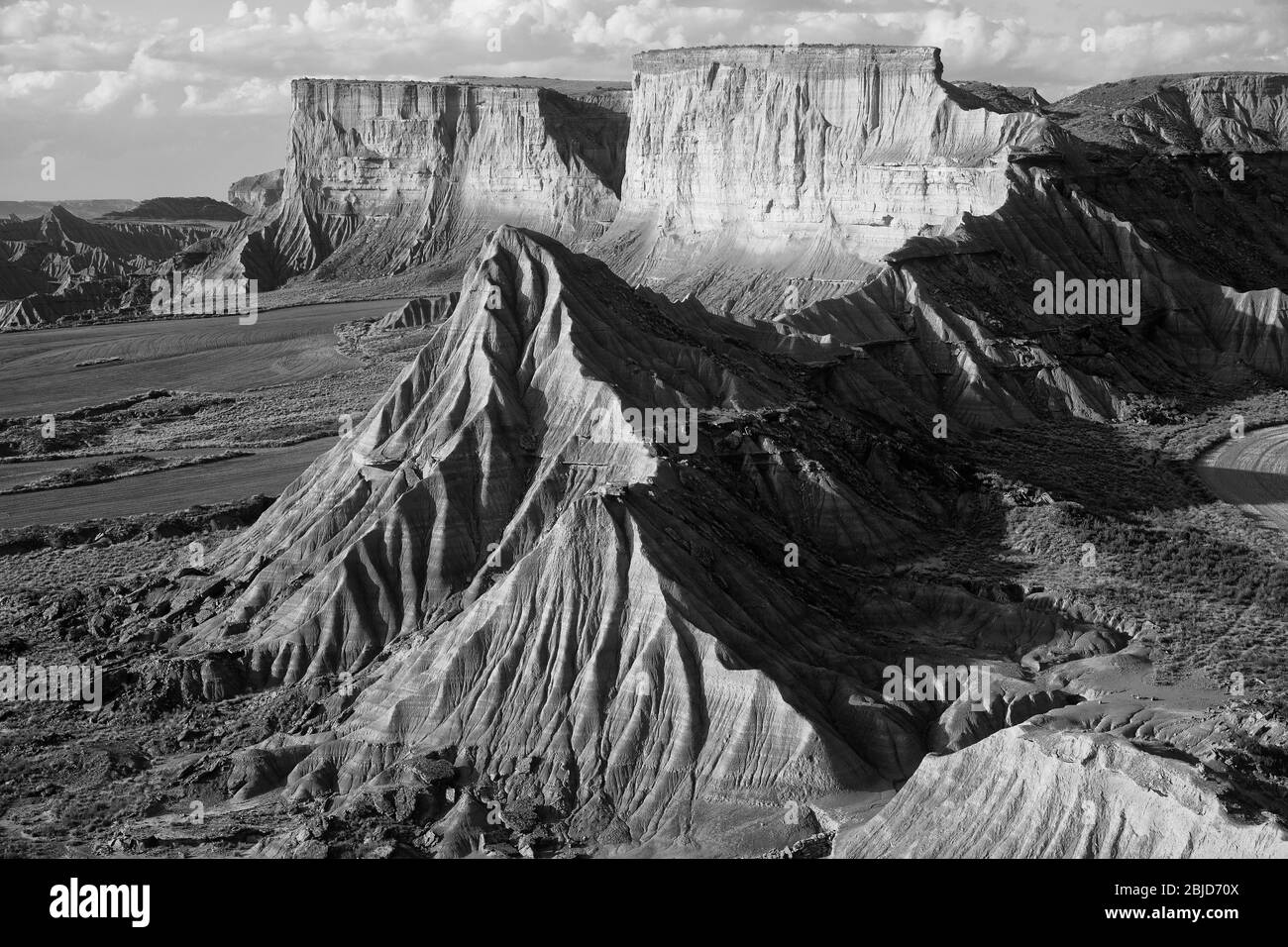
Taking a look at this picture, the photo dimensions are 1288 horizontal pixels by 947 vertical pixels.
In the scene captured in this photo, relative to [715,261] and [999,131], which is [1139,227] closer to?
[999,131]

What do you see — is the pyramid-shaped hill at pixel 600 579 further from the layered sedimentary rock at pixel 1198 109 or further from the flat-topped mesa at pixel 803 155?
the layered sedimentary rock at pixel 1198 109

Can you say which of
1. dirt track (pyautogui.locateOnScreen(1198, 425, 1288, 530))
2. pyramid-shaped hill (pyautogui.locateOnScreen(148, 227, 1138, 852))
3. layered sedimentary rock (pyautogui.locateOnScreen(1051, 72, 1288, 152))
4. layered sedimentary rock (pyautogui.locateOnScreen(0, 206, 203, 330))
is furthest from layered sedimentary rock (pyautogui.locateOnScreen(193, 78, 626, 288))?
pyramid-shaped hill (pyautogui.locateOnScreen(148, 227, 1138, 852))

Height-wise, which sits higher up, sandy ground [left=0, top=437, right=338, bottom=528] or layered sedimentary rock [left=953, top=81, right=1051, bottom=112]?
layered sedimentary rock [left=953, top=81, right=1051, bottom=112]

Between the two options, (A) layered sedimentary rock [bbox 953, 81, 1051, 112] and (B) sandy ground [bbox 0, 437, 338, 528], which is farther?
(A) layered sedimentary rock [bbox 953, 81, 1051, 112]

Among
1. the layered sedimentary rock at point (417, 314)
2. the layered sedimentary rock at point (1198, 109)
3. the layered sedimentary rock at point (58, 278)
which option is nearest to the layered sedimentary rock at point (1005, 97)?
the layered sedimentary rock at point (1198, 109)

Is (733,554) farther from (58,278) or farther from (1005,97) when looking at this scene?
(58,278)

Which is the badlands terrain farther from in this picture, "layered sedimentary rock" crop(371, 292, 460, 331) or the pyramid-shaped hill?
"layered sedimentary rock" crop(371, 292, 460, 331)

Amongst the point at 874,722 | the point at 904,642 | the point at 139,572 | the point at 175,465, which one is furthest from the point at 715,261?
the point at 874,722
